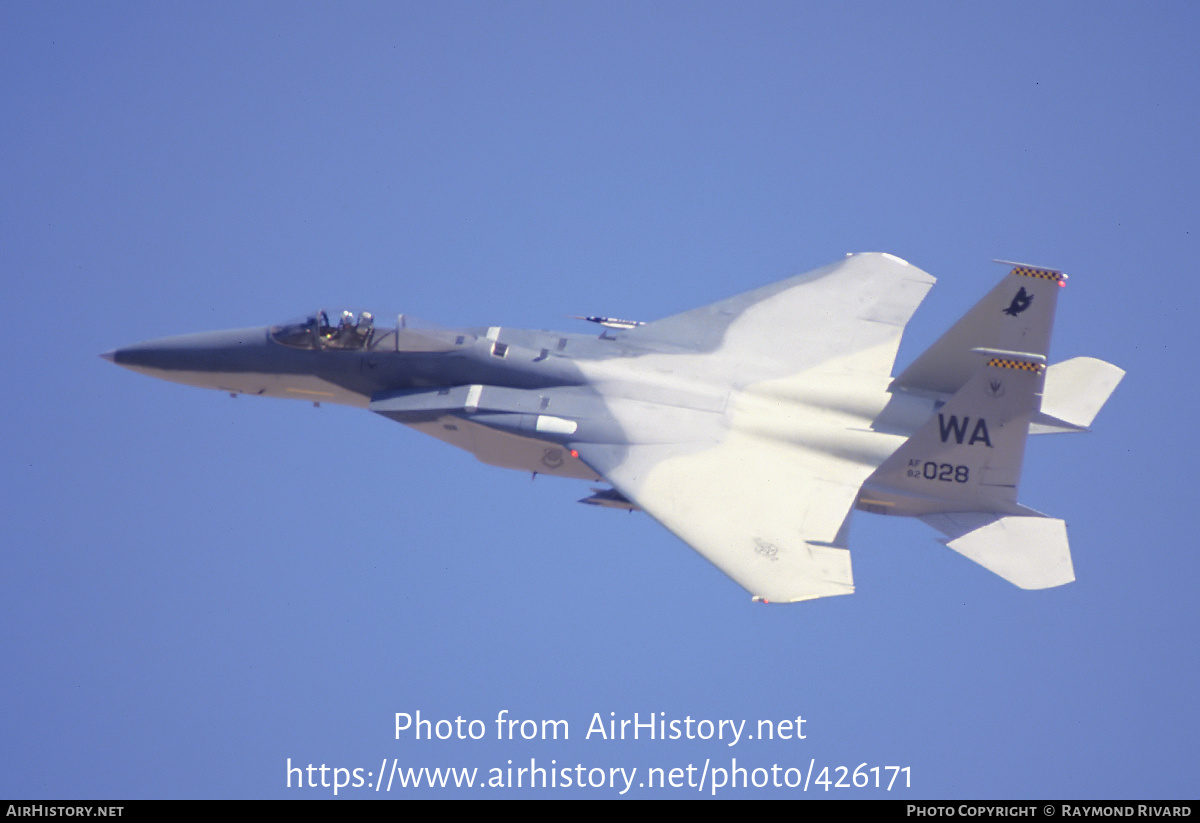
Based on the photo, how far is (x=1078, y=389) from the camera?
768 inches

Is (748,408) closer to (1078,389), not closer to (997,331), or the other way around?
(997,331)

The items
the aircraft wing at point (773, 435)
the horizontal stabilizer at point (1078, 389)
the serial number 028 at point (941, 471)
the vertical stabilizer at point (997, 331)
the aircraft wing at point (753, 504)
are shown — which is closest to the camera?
the aircraft wing at point (753, 504)

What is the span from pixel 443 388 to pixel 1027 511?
7.19 metres

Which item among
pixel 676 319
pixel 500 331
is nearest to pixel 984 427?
pixel 676 319

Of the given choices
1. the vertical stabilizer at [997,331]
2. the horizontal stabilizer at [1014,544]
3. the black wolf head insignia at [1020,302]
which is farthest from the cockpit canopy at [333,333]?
the black wolf head insignia at [1020,302]

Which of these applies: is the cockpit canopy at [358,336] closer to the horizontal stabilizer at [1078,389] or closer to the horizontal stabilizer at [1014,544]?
the horizontal stabilizer at [1014,544]

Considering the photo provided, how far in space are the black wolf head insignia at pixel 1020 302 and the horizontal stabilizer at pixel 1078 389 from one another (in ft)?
4.54

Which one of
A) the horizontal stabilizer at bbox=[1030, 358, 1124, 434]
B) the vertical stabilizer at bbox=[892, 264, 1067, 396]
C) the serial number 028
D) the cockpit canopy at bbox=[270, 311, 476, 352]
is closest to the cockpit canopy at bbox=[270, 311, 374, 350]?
the cockpit canopy at bbox=[270, 311, 476, 352]

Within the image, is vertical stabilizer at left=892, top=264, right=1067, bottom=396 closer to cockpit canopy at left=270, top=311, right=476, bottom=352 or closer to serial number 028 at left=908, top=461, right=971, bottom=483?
serial number 028 at left=908, top=461, right=971, bottom=483

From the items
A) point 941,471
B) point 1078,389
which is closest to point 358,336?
point 941,471

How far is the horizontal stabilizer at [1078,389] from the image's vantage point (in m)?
19.3

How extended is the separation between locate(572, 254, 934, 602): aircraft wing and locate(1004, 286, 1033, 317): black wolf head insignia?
178cm

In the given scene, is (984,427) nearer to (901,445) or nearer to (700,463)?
(901,445)

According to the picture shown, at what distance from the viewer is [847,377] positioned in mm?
19172
